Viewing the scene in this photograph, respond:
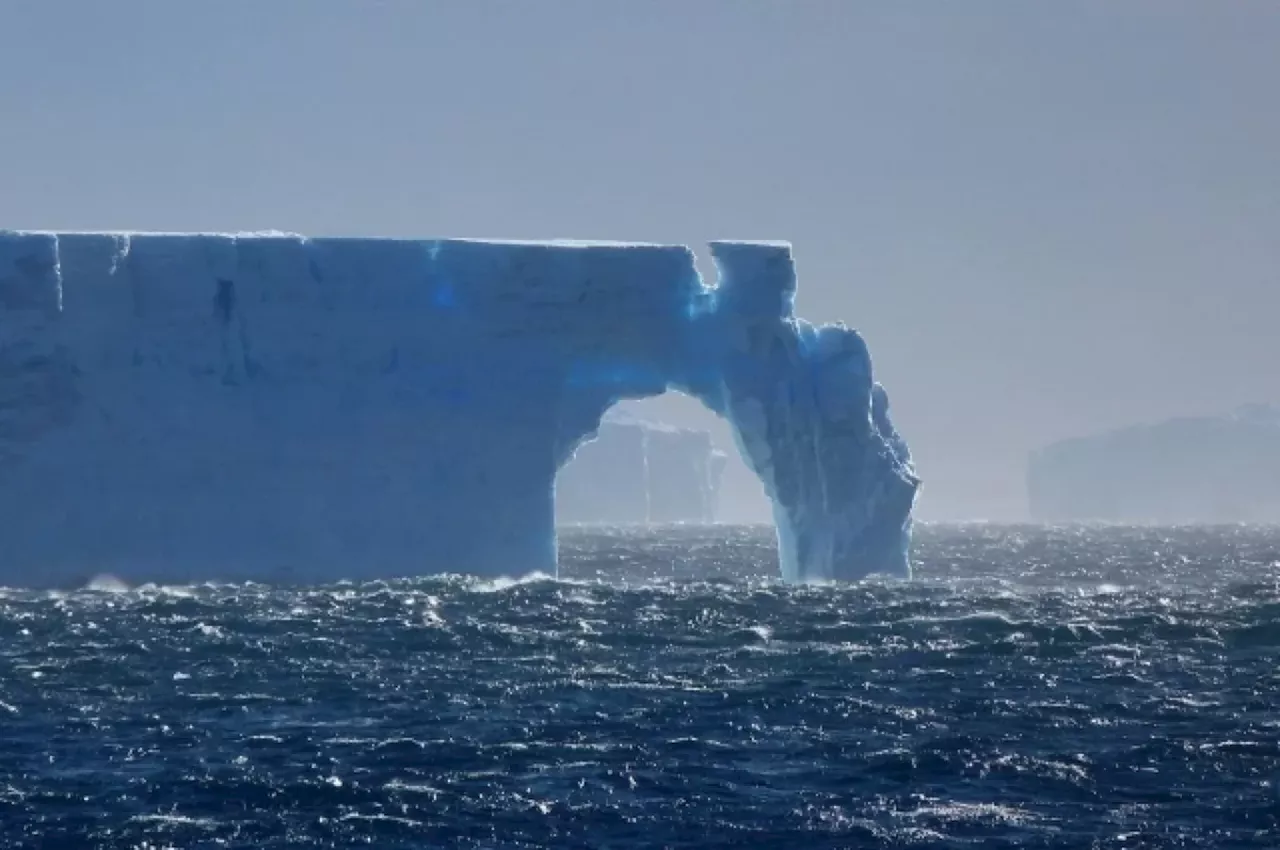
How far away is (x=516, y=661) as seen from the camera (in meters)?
16.8

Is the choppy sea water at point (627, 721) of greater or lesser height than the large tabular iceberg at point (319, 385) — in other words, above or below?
below

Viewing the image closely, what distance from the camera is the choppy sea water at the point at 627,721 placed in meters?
10.3

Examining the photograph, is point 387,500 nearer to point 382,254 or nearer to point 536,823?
point 382,254

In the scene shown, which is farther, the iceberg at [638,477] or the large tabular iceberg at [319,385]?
the iceberg at [638,477]

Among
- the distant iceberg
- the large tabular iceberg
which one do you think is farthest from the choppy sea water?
the distant iceberg

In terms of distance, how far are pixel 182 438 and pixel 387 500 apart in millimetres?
3206

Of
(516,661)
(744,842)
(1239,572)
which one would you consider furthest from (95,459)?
(1239,572)

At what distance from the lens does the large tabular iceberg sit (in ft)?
76.7

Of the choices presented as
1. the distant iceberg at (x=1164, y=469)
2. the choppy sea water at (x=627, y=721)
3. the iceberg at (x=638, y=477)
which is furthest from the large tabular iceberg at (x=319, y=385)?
the distant iceberg at (x=1164, y=469)

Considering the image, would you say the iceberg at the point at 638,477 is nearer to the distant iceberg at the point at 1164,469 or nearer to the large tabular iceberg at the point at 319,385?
the distant iceberg at the point at 1164,469

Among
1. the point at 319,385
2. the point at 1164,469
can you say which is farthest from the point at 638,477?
the point at 319,385

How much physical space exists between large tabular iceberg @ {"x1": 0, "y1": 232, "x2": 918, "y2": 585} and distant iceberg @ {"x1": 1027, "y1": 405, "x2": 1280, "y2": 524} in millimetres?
57761

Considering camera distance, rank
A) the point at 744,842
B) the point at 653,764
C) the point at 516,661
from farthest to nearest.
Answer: the point at 516,661, the point at 653,764, the point at 744,842

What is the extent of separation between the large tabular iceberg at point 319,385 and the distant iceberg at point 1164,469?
5776 centimetres
